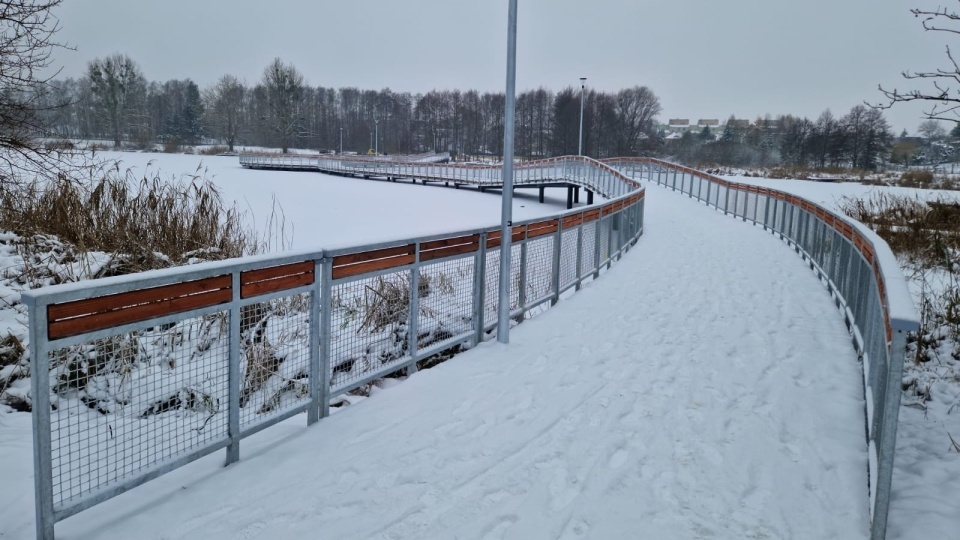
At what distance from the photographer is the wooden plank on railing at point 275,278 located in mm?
3984

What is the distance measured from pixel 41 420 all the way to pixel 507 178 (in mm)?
4588

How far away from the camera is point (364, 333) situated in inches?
217

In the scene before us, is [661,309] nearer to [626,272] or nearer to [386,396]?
[626,272]

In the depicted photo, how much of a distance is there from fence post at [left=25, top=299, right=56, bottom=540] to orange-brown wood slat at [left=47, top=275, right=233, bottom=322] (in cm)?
7

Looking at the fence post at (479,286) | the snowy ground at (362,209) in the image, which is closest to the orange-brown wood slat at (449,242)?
the fence post at (479,286)

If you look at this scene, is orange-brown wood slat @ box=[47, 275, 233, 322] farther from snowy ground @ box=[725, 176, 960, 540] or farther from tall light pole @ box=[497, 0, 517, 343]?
snowy ground @ box=[725, 176, 960, 540]

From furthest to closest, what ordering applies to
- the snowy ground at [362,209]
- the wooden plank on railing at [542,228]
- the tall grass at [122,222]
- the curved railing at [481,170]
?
the curved railing at [481,170]
the snowy ground at [362,209]
the tall grass at [122,222]
the wooden plank on railing at [542,228]

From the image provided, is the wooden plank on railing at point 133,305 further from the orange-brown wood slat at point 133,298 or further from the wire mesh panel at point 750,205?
the wire mesh panel at point 750,205

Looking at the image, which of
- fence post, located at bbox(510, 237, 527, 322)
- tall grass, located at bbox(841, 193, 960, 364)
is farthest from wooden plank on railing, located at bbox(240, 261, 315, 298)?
tall grass, located at bbox(841, 193, 960, 364)

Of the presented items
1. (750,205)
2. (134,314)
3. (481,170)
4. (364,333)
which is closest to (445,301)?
(364,333)

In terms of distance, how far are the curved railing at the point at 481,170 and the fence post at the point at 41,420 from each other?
60.5 ft

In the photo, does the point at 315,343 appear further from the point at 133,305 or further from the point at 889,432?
the point at 889,432

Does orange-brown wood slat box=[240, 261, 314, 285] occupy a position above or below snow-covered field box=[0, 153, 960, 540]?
above

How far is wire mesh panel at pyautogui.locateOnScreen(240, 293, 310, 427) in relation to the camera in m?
4.54
